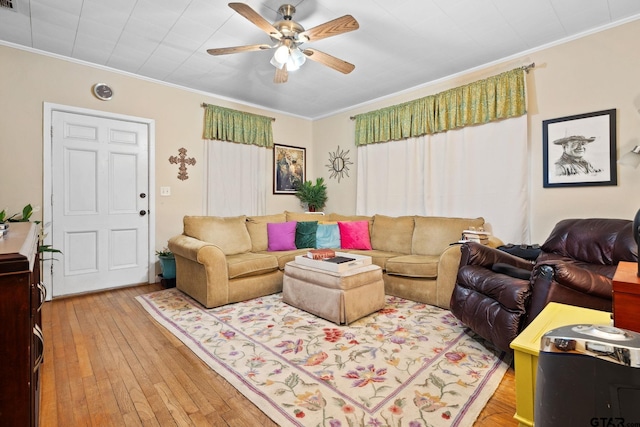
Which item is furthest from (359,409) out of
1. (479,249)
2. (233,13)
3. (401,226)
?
(233,13)

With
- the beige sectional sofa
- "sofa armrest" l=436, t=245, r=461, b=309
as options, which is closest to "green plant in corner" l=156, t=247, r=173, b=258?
the beige sectional sofa

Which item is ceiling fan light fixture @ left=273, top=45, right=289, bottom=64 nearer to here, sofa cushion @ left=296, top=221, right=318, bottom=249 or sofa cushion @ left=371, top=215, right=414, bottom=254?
sofa cushion @ left=296, top=221, right=318, bottom=249

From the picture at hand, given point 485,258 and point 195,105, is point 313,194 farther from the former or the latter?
point 485,258

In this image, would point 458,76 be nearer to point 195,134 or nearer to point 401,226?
point 401,226

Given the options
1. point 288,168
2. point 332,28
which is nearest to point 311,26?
point 332,28

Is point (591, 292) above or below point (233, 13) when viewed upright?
below

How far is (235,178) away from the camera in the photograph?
4664mm

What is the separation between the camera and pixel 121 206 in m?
3.77

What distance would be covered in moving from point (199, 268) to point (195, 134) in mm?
2078

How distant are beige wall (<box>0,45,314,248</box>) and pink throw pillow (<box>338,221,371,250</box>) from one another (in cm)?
205

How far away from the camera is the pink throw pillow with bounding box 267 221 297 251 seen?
399cm

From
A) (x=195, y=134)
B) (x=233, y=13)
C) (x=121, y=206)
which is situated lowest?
(x=121, y=206)

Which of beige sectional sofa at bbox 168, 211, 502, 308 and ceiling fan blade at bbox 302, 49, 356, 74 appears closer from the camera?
ceiling fan blade at bbox 302, 49, 356, 74

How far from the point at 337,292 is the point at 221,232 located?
1750mm
